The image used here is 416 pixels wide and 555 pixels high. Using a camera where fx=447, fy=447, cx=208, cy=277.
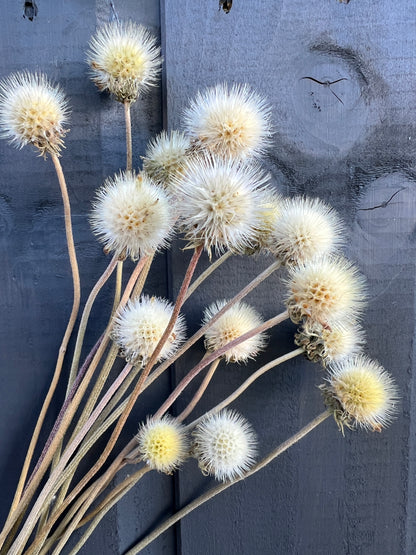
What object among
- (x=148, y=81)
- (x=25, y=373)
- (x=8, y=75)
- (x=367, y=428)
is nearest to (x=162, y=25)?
(x=148, y=81)

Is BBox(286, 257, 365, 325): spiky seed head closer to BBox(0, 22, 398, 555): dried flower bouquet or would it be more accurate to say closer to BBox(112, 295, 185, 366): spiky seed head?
BBox(0, 22, 398, 555): dried flower bouquet

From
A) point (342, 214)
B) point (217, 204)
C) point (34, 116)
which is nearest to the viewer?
point (217, 204)

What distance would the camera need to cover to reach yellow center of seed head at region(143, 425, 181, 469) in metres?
0.49

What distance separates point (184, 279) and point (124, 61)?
273 millimetres

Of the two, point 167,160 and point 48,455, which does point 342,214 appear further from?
point 48,455

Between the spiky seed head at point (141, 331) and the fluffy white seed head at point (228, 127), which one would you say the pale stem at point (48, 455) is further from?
the fluffy white seed head at point (228, 127)

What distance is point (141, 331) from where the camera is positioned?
1.56 ft

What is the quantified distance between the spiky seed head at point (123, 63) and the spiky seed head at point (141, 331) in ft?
0.82

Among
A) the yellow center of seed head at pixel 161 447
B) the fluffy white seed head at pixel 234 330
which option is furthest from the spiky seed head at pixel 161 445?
the fluffy white seed head at pixel 234 330

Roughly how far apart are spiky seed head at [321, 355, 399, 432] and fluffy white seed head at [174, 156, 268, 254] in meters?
0.24

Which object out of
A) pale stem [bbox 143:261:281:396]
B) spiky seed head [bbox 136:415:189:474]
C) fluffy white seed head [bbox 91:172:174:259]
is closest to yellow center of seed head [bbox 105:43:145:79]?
fluffy white seed head [bbox 91:172:174:259]

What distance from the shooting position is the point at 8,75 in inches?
23.3

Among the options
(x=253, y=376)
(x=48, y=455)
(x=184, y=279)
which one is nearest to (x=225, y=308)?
(x=184, y=279)

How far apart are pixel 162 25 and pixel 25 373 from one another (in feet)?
1.65
